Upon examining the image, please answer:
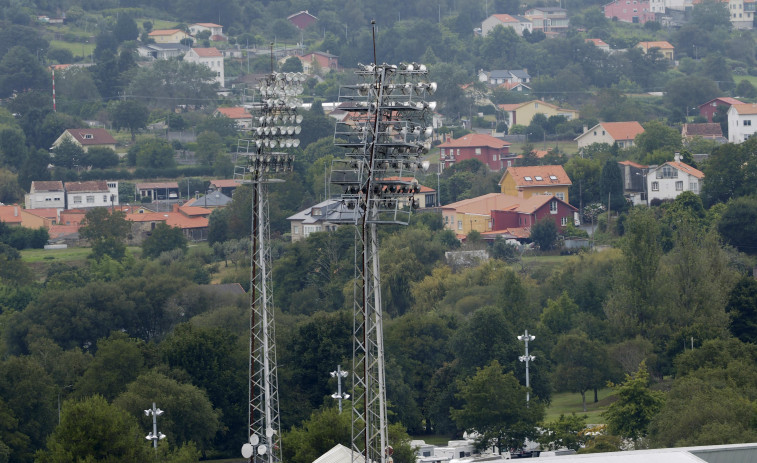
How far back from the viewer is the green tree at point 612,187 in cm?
9756

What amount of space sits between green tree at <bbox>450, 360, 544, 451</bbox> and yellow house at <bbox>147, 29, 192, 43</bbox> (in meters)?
130

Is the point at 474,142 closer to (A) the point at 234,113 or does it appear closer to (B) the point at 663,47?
(A) the point at 234,113

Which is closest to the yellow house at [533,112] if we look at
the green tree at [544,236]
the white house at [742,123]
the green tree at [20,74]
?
the white house at [742,123]

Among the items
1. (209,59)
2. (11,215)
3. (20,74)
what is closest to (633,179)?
(11,215)

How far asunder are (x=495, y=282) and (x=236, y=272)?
17322mm

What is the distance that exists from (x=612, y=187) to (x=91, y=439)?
61582mm

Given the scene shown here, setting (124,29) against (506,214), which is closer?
(506,214)

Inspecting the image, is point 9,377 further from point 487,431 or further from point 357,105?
point 357,105

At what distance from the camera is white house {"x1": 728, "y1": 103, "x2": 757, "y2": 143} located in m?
124

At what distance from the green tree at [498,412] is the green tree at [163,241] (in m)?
44.7

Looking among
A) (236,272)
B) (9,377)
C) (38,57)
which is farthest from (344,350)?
(38,57)

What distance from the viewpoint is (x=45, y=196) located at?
382ft

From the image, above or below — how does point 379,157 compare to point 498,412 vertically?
above

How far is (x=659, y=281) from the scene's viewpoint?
6756 cm
